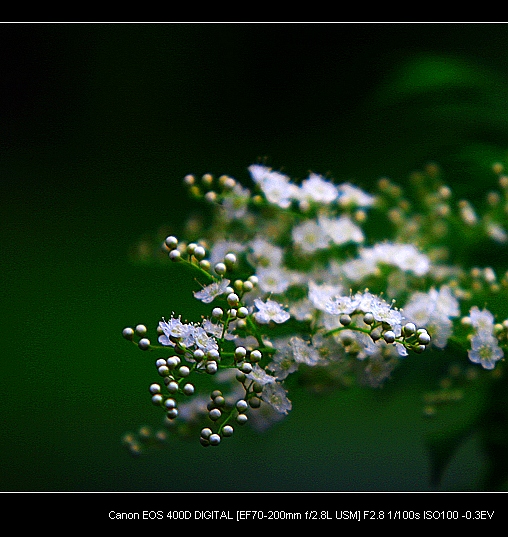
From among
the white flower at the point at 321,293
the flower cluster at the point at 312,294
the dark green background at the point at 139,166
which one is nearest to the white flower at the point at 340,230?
the flower cluster at the point at 312,294

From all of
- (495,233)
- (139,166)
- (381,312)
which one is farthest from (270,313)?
(139,166)

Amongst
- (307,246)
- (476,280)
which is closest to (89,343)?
(307,246)

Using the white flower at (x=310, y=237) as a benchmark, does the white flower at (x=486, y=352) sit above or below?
below

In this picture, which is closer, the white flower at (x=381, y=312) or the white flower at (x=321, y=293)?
the white flower at (x=381, y=312)

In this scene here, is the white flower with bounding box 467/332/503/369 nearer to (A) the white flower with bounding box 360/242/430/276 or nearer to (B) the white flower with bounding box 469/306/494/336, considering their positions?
(B) the white flower with bounding box 469/306/494/336

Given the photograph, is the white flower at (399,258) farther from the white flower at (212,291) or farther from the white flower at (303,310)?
the white flower at (212,291)

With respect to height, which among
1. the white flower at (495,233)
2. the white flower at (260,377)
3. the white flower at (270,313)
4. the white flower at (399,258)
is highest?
the white flower at (495,233)
